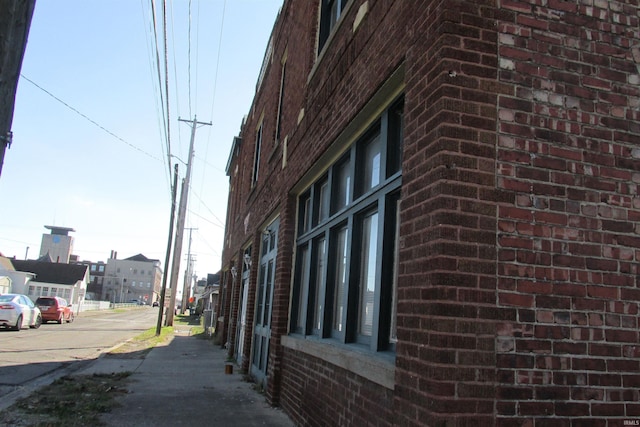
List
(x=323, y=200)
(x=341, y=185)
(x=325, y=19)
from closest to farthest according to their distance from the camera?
(x=341, y=185)
(x=323, y=200)
(x=325, y=19)

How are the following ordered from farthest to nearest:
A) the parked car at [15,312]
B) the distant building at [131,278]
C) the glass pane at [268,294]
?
the distant building at [131,278], the parked car at [15,312], the glass pane at [268,294]

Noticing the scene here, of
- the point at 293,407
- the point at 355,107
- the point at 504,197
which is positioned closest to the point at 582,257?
the point at 504,197

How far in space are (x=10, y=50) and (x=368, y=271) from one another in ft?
10.6

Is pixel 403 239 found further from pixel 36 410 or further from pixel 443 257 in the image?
pixel 36 410

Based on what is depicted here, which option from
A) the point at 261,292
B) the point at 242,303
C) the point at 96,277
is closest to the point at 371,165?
the point at 261,292

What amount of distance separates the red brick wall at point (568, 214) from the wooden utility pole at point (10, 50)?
2.78m

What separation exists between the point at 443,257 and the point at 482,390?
74 cm

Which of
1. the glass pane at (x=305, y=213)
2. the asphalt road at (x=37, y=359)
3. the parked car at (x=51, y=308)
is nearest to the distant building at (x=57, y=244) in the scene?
the parked car at (x=51, y=308)

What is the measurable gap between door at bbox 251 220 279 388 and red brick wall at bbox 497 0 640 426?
235 inches

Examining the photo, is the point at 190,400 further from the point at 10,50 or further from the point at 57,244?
the point at 57,244

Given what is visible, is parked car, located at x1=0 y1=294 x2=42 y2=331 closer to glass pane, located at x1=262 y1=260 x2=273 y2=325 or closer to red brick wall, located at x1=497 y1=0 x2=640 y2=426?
glass pane, located at x1=262 y1=260 x2=273 y2=325

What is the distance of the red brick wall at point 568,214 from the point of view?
2.84 metres

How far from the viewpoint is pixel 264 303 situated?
970 centimetres

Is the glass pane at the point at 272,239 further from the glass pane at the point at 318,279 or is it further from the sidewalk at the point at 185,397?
the glass pane at the point at 318,279
